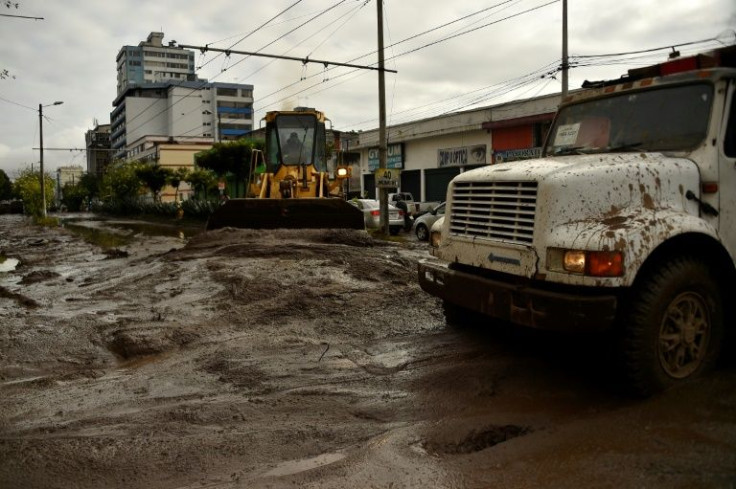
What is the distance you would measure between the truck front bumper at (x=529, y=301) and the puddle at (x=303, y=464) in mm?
1628

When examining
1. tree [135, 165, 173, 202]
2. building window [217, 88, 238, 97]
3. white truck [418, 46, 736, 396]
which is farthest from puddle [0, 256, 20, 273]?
building window [217, 88, 238, 97]

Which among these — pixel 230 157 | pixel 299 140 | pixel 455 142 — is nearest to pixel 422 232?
pixel 299 140

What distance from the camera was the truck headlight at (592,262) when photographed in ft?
12.6

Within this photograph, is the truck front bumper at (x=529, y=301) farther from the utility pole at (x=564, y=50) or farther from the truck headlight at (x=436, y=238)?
the utility pole at (x=564, y=50)

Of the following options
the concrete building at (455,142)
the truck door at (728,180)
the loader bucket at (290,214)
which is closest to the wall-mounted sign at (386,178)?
the loader bucket at (290,214)

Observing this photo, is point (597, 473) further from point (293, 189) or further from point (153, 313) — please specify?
point (293, 189)

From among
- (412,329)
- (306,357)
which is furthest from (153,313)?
(412,329)

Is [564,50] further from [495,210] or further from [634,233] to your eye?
[634,233]

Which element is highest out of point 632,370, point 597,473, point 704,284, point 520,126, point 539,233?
point 520,126

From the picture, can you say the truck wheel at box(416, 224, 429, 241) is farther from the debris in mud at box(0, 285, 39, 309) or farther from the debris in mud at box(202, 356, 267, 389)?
the debris in mud at box(202, 356, 267, 389)

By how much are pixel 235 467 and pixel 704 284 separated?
3.42m

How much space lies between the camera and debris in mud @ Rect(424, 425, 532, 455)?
3654 mm

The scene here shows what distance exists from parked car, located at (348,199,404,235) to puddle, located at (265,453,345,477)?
18.8m

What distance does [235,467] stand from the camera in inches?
134
